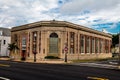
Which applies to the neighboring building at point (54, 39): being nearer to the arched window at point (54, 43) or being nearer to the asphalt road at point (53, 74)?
the arched window at point (54, 43)

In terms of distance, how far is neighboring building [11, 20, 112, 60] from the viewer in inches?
2186

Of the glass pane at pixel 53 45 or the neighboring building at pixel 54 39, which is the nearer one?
the neighboring building at pixel 54 39

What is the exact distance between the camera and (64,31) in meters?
55.8

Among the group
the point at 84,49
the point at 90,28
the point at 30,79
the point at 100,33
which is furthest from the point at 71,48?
the point at 30,79

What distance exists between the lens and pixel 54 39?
55.7 m

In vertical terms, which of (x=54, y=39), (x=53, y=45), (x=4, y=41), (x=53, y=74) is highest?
(x=4, y=41)

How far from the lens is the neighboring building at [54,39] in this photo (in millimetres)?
55531

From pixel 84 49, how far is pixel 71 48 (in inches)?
302

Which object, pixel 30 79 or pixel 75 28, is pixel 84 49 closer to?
pixel 75 28

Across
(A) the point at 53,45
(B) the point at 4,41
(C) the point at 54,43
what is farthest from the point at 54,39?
(B) the point at 4,41

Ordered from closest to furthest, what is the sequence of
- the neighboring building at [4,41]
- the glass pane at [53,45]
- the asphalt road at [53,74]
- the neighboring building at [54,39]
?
1. the asphalt road at [53,74]
2. the neighboring building at [54,39]
3. the glass pane at [53,45]
4. the neighboring building at [4,41]

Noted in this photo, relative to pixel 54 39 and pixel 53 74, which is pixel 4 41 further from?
pixel 53 74

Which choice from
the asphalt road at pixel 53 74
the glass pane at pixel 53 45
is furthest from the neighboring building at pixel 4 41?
the asphalt road at pixel 53 74

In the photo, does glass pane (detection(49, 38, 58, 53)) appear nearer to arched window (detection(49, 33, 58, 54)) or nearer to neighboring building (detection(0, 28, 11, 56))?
arched window (detection(49, 33, 58, 54))
